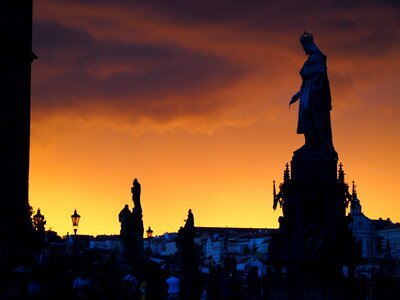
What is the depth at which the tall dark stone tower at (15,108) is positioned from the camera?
139 feet

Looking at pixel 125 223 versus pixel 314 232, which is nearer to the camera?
pixel 314 232

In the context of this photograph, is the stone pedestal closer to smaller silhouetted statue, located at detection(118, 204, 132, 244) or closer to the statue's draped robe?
the statue's draped robe

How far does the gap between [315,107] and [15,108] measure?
2950 cm

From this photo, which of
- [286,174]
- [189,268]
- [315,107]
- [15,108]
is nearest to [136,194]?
[15,108]

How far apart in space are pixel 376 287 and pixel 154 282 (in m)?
4.99

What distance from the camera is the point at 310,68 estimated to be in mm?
16984

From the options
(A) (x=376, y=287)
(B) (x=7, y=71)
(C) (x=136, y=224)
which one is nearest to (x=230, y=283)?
(A) (x=376, y=287)

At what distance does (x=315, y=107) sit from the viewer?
16906 millimetres

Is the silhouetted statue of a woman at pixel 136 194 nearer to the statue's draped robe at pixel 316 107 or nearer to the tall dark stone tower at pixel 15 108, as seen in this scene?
the tall dark stone tower at pixel 15 108

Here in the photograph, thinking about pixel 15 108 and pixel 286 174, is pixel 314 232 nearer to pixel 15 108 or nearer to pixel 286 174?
pixel 286 174

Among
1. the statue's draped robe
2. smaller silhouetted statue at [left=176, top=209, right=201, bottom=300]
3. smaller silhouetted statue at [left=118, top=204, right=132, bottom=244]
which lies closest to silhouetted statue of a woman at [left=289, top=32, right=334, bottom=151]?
the statue's draped robe

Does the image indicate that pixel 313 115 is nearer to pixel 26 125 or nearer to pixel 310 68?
pixel 310 68

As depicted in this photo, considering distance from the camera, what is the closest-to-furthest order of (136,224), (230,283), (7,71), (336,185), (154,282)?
1. (336,185)
2. (154,282)
3. (230,283)
4. (136,224)
5. (7,71)

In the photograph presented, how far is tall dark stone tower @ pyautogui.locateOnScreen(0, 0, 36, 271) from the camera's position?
42.4 metres
